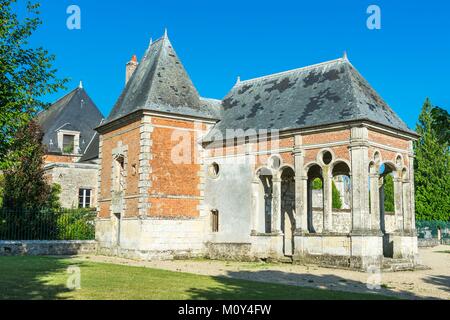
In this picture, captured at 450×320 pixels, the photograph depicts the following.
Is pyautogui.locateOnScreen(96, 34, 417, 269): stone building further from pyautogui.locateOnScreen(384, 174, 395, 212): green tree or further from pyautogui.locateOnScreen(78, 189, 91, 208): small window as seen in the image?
pyautogui.locateOnScreen(384, 174, 395, 212): green tree

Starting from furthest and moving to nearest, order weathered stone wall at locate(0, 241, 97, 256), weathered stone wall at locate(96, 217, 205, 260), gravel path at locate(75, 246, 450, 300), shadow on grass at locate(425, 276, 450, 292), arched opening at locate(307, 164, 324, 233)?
arched opening at locate(307, 164, 324, 233) → weathered stone wall at locate(0, 241, 97, 256) → weathered stone wall at locate(96, 217, 205, 260) → shadow on grass at locate(425, 276, 450, 292) → gravel path at locate(75, 246, 450, 300)

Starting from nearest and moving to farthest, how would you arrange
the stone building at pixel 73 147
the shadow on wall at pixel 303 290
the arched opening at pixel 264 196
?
the shadow on wall at pixel 303 290
the arched opening at pixel 264 196
the stone building at pixel 73 147

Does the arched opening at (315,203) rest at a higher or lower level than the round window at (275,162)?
lower

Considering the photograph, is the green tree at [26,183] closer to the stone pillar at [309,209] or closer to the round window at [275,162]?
the round window at [275,162]

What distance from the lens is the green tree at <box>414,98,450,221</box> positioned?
43.5 m

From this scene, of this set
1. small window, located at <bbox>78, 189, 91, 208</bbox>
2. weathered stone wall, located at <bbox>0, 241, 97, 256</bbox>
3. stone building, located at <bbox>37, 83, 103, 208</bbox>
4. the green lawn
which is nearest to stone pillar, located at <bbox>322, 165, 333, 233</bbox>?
the green lawn

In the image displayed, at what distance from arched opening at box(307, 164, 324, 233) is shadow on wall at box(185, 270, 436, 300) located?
6893mm

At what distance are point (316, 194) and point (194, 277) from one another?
18.4 meters

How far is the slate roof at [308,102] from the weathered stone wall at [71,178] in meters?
11.4

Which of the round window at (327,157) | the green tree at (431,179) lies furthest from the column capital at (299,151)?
the green tree at (431,179)

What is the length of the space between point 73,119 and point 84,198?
7.15 m

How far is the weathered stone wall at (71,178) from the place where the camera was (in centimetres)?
3034

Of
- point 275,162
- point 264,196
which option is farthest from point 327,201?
point 264,196

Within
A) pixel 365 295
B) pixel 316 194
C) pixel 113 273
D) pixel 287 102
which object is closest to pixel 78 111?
pixel 316 194
